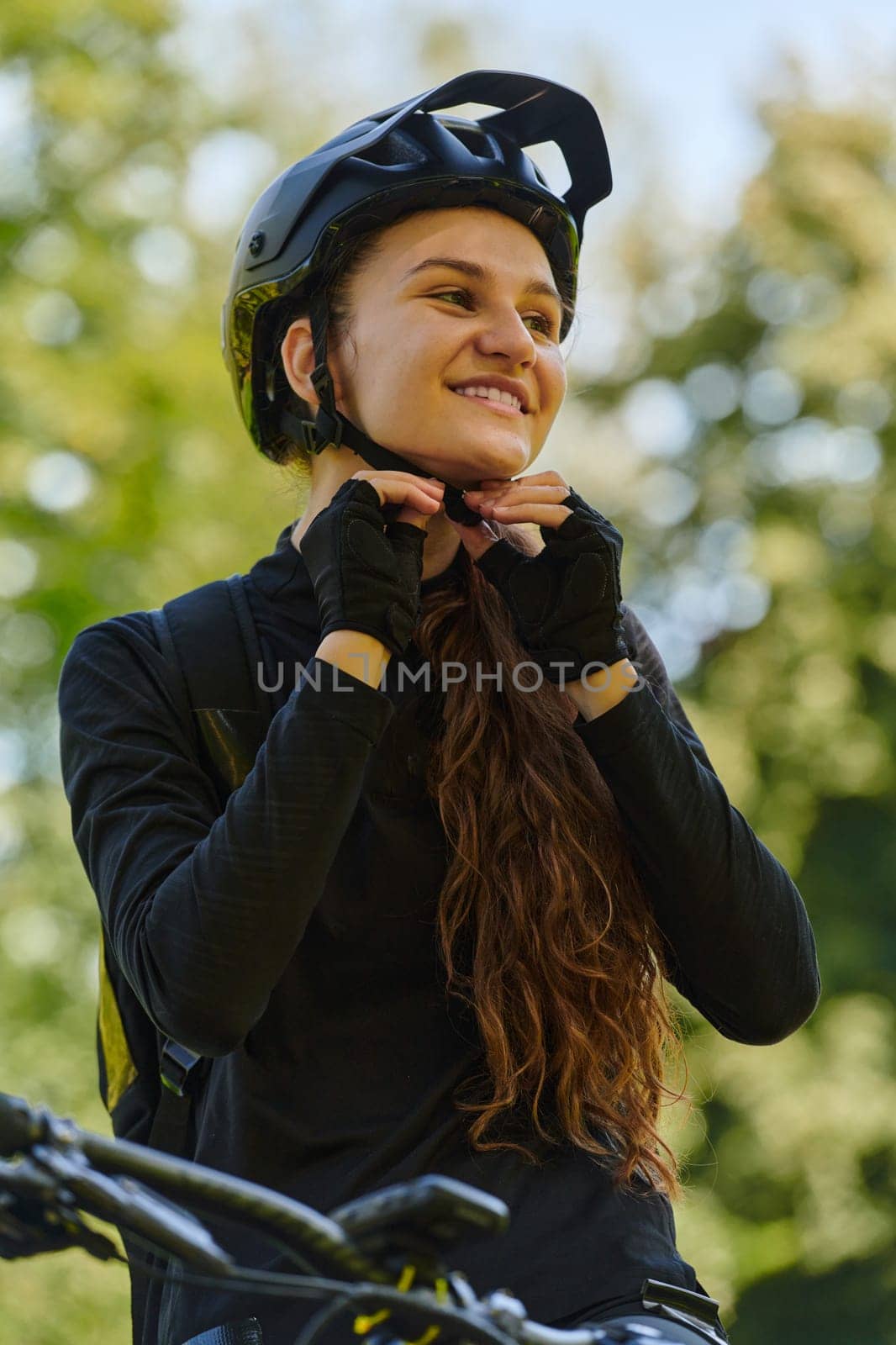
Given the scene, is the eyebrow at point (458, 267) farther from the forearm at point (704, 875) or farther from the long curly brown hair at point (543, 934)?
the forearm at point (704, 875)

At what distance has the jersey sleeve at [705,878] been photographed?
8.75 ft

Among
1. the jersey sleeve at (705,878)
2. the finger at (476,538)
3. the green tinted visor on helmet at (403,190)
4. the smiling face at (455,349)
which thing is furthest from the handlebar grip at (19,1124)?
the green tinted visor on helmet at (403,190)

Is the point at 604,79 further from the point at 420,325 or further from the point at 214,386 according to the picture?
the point at 420,325

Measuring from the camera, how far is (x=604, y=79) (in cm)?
2097

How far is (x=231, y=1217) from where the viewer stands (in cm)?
147

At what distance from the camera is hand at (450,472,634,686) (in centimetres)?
273

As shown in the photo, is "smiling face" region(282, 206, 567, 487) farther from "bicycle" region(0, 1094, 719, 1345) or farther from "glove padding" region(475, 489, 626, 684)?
"bicycle" region(0, 1094, 719, 1345)

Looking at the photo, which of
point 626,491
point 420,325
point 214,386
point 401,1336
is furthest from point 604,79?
point 401,1336

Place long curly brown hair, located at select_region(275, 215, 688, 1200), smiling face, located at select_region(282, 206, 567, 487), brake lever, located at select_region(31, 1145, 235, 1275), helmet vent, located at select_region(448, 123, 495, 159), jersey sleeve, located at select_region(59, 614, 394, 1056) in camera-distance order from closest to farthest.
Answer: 1. brake lever, located at select_region(31, 1145, 235, 1275)
2. jersey sleeve, located at select_region(59, 614, 394, 1056)
3. long curly brown hair, located at select_region(275, 215, 688, 1200)
4. smiling face, located at select_region(282, 206, 567, 487)
5. helmet vent, located at select_region(448, 123, 495, 159)

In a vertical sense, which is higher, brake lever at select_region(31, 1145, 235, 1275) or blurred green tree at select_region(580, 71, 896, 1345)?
blurred green tree at select_region(580, 71, 896, 1345)

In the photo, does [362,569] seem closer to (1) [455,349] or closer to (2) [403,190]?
(1) [455,349]

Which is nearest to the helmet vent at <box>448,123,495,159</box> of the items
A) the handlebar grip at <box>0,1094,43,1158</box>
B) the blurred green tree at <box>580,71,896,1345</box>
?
the handlebar grip at <box>0,1094,43,1158</box>

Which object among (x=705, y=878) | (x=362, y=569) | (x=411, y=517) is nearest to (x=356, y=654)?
(x=362, y=569)

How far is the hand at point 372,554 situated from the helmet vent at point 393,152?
0.84m
